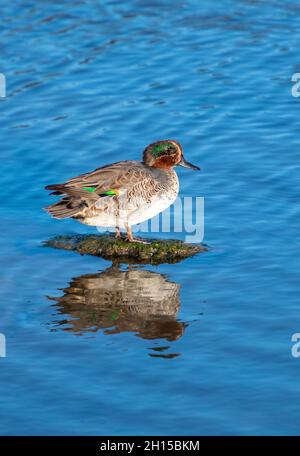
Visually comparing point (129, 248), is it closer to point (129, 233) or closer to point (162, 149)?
point (129, 233)

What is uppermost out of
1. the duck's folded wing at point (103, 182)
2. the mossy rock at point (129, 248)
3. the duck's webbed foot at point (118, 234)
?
the duck's folded wing at point (103, 182)

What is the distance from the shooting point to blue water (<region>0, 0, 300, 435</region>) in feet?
28.0

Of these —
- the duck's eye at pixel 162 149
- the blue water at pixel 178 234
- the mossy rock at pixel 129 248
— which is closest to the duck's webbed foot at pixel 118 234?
the mossy rock at pixel 129 248

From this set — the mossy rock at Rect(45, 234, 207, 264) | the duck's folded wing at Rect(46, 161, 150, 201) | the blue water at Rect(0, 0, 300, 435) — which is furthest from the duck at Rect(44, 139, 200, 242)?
the blue water at Rect(0, 0, 300, 435)

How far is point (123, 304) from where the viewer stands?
10422mm

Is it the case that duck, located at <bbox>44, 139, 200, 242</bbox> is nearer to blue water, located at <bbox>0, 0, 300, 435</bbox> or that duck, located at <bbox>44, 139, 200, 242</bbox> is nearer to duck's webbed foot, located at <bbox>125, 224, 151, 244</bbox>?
duck's webbed foot, located at <bbox>125, 224, 151, 244</bbox>

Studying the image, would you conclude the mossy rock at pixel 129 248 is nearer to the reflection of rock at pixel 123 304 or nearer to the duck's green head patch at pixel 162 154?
the reflection of rock at pixel 123 304

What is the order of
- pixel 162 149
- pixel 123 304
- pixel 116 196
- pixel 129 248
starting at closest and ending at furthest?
pixel 123 304 → pixel 116 196 → pixel 129 248 → pixel 162 149

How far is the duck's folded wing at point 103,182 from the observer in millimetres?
11523

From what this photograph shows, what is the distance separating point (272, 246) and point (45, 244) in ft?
8.18

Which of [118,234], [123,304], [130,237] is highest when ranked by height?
[118,234]

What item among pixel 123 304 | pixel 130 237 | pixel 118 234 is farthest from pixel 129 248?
pixel 123 304

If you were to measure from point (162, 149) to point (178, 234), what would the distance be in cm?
98

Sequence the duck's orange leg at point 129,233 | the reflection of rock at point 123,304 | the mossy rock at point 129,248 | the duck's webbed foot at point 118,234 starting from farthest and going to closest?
1. the duck's webbed foot at point 118,234
2. the duck's orange leg at point 129,233
3. the mossy rock at point 129,248
4. the reflection of rock at point 123,304
